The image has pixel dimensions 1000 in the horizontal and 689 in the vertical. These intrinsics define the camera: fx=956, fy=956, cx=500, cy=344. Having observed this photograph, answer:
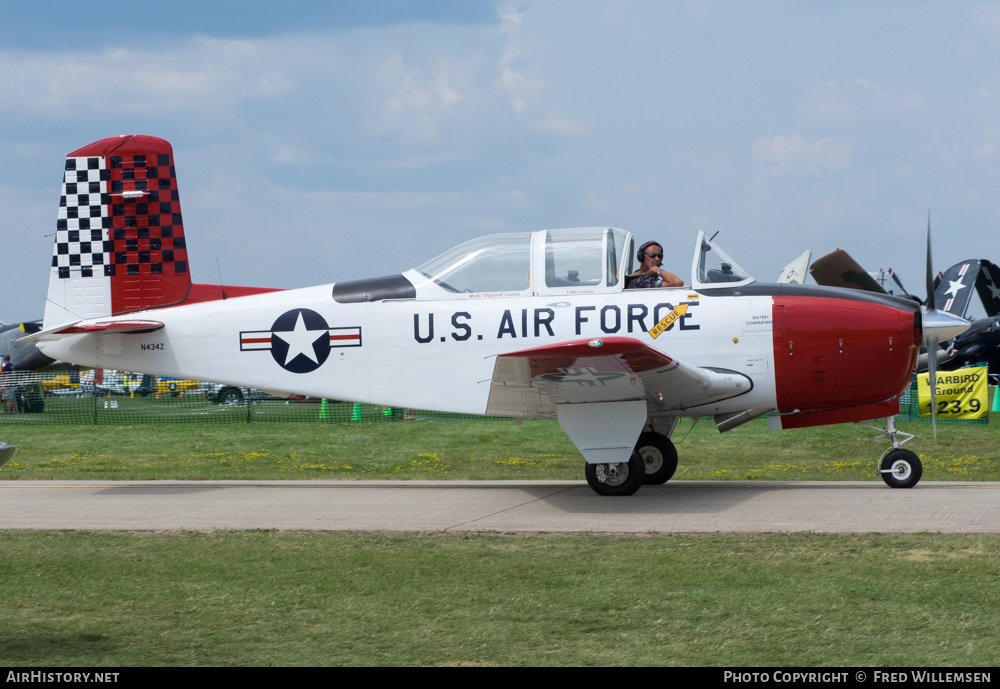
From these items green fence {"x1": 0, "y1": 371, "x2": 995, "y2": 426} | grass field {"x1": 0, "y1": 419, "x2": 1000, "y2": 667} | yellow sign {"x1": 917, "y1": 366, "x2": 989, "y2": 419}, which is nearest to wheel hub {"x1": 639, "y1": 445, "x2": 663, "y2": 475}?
grass field {"x1": 0, "y1": 419, "x2": 1000, "y2": 667}

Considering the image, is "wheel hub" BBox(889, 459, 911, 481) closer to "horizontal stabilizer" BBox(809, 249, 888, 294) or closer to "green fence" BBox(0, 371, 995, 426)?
"horizontal stabilizer" BBox(809, 249, 888, 294)

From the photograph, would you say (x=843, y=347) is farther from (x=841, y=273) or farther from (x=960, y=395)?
(x=960, y=395)

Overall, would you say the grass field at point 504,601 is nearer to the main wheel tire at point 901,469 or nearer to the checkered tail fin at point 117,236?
the main wheel tire at point 901,469

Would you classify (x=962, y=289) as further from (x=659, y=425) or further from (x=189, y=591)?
(x=189, y=591)

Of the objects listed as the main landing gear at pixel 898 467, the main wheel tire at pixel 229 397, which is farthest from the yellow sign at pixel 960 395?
the main wheel tire at pixel 229 397

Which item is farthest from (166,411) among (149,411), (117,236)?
(117,236)

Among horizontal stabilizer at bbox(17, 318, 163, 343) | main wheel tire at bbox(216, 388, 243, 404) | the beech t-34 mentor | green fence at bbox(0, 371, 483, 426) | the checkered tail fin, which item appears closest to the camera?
the beech t-34 mentor

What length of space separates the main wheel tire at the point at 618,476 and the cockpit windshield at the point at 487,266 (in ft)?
7.00

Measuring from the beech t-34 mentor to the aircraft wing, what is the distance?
0.11 ft

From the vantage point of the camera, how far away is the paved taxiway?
817cm

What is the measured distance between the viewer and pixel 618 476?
10.0 m

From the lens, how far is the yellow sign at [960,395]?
20750mm

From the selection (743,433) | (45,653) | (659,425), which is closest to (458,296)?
(659,425)

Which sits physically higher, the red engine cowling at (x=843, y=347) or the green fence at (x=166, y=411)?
the red engine cowling at (x=843, y=347)
